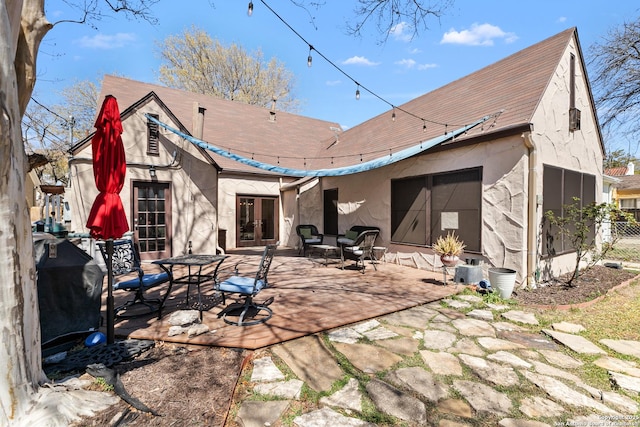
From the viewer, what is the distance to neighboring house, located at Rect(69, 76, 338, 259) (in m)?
7.84

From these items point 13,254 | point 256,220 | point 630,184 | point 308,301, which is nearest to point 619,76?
point 630,184

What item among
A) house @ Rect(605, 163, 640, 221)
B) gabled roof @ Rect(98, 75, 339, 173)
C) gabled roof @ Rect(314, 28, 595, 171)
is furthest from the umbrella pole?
house @ Rect(605, 163, 640, 221)

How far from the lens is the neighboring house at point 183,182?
25.7 ft

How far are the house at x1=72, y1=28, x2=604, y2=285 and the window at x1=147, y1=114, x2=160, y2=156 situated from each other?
0.50 ft

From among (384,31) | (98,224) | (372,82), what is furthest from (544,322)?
(98,224)

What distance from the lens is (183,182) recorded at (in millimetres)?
8555

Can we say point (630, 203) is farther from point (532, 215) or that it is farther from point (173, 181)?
point (173, 181)

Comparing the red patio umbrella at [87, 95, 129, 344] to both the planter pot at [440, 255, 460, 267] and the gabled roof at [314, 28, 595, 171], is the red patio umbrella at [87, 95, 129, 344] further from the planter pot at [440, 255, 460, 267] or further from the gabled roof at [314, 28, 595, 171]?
the gabled roof at [314, 28, 595, 171]

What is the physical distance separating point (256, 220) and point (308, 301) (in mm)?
7605

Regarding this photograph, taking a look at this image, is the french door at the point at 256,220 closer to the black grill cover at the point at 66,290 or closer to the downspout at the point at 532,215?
the black grill cover at the point at 66,290

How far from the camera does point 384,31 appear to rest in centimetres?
411

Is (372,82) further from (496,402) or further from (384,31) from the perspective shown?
(496,402)

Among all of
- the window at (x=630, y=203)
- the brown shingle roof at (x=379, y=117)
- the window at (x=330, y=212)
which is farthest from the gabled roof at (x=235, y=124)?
the window at (x=630, y=203)

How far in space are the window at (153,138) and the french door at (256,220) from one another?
3.66 m
